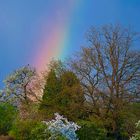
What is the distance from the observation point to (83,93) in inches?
1226

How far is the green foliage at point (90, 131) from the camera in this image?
2644cm

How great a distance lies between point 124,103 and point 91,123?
394 cm

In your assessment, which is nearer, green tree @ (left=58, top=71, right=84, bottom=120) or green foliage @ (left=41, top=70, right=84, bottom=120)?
green tree @ (left=58, top=71, right=84, bottom=120)

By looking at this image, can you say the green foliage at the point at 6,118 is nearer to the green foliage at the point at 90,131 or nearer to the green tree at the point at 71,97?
the green tree at the point at 71,97

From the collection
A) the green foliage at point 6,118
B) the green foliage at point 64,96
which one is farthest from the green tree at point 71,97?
the green foliage at point 6,118

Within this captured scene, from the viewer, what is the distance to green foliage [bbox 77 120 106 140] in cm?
2644

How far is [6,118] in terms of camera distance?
33.0m

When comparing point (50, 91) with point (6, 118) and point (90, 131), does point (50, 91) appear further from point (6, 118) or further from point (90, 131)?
point (90, 131)

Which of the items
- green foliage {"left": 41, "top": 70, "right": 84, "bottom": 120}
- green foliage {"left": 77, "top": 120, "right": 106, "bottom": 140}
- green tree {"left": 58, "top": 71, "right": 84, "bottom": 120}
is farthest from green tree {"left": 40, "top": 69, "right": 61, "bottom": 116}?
green foliage {"left": 77, "top": 120, "right": 106, "bottom": 140}

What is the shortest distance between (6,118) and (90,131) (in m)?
8.69

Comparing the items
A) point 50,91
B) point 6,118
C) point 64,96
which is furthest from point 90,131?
point 6,118

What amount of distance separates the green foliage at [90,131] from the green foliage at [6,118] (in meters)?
7.65

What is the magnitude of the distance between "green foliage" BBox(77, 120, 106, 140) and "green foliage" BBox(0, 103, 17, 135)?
25.1 feet

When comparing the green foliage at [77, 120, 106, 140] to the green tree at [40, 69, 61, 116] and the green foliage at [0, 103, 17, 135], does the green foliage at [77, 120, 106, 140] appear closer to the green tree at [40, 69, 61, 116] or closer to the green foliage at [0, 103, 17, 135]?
the green tree at [40, 69, 61, 116]
